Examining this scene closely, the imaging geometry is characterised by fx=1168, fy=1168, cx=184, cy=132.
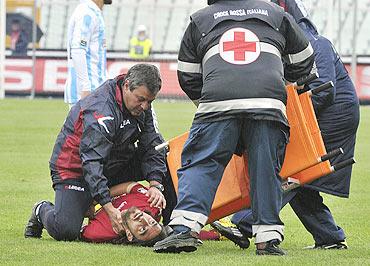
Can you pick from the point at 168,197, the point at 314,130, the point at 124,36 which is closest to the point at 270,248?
the point at 314,130

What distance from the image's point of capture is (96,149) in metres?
8.27

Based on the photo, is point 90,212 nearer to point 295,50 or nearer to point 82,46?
point 295,50

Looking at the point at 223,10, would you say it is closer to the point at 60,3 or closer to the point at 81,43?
the point at 81,43

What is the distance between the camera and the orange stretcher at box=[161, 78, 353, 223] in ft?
25.9

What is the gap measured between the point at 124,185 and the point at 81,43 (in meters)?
3.00

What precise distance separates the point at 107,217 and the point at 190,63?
144 cm

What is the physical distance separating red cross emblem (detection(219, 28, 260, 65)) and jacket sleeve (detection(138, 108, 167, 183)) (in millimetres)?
1328

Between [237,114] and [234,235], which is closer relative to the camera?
[237,114]

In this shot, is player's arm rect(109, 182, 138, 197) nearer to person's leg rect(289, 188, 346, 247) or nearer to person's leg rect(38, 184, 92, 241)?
person's leg rect(38, 184, 92, 241)

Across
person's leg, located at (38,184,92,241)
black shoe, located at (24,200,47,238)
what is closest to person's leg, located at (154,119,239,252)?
person's leg, located at (38,184,92,241)

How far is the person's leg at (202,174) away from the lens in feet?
25.1

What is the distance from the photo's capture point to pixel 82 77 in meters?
11.5

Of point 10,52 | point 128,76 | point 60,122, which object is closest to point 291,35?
point 128,76

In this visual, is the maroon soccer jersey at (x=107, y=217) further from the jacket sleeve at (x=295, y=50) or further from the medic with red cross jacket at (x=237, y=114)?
the jacket sleeve at (x=295, y=50)
